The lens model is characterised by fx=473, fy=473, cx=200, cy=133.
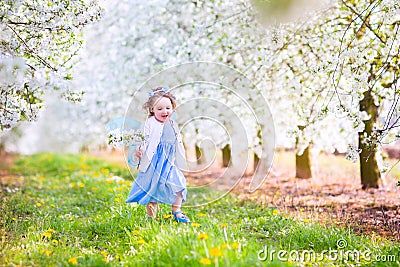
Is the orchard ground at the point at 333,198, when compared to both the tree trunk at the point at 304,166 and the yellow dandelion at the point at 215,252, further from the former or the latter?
the yellow dandelion at the point at 215,252

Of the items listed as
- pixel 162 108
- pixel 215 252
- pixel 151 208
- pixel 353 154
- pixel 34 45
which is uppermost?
pixel 34 45

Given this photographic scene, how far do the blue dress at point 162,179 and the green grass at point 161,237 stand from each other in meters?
0.23

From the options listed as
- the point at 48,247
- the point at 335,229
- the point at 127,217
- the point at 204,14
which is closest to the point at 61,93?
the point at 127,217

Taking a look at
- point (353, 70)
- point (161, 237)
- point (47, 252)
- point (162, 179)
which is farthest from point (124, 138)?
point (353, 70)

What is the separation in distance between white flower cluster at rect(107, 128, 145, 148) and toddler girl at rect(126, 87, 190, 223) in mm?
68

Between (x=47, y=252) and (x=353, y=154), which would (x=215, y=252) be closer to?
(x=47, y=252)

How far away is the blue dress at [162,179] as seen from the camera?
5.20 metres

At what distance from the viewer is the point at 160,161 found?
17.1 feet

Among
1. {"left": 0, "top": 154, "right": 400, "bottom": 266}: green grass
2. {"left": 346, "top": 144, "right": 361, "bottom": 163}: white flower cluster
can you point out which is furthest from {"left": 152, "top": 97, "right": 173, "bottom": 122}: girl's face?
{"left": 346, "top": 144, "right": 361, "bottom": 163}: white flower cluster

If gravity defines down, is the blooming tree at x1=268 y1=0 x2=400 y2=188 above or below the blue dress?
above

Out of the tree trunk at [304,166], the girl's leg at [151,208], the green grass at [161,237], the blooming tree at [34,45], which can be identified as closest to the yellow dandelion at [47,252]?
the green grass at [161,237]

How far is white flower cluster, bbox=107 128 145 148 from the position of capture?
5.05 m

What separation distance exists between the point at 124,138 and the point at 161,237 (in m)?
1.39

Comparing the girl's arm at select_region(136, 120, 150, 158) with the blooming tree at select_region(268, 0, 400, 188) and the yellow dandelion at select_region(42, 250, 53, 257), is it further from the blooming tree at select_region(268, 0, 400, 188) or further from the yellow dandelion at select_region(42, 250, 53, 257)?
the blooming tree at select_region(268, 0, 400, 188)
